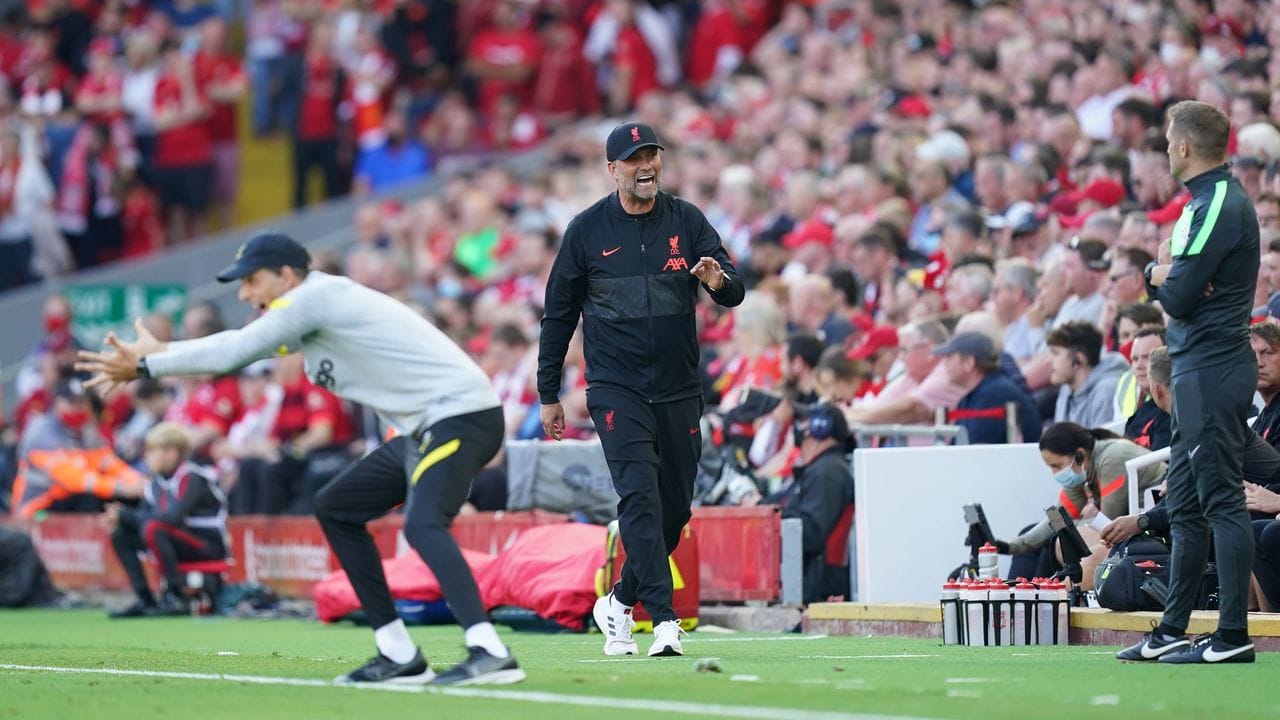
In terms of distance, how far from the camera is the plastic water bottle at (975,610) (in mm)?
10227

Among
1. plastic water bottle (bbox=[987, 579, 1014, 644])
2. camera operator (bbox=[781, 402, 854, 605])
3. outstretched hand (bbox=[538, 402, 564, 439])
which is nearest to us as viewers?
outstretched hand (bbox=[538, 402, 564, 439])

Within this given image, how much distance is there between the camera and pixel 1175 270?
8.40m

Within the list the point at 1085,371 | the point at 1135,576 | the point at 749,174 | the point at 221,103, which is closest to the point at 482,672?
the point at 1135,576

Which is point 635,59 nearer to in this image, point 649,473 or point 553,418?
point 553,418

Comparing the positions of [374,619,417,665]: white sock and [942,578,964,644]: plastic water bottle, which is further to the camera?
[942,578,964,644]: plastic water bottle

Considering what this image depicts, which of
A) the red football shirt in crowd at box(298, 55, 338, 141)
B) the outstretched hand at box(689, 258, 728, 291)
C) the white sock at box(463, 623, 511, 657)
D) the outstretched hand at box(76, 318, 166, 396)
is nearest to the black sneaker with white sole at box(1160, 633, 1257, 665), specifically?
the outstretched hand at box(689, 258, 728, 291)

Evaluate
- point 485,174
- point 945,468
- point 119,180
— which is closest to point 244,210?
point 119,180

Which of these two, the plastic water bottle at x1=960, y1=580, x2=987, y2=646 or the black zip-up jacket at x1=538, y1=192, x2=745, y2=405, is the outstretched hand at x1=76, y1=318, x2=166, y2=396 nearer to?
the black zip-up jacket at x1=538, y1=192, x2=745, y2=405

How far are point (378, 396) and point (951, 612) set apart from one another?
3550 mm

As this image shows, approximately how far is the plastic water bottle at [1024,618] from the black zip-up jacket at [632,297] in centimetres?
194

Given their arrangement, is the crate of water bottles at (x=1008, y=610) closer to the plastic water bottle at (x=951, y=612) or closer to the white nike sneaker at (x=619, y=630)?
the plastic water bottle at (x=951, y=612)

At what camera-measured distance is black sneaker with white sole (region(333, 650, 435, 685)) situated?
26.3 ft

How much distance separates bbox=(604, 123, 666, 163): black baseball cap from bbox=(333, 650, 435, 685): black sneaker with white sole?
266 cm

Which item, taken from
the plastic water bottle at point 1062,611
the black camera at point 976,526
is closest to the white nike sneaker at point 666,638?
the plastic water bottle at point 1062,611
